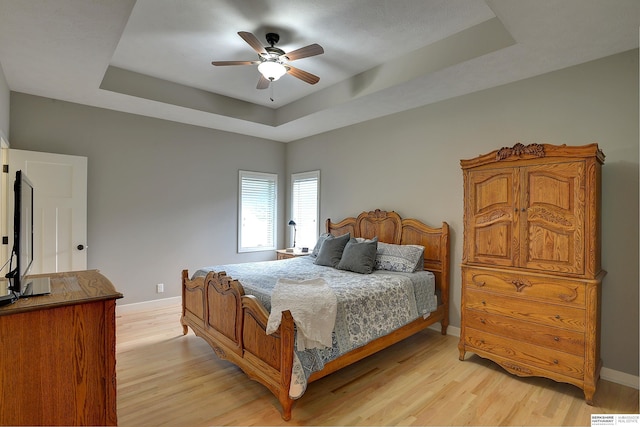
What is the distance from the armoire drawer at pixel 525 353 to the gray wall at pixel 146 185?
151 inches

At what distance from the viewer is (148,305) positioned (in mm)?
4586

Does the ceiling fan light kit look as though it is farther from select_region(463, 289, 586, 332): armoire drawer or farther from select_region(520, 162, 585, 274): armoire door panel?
select_region(463, 289, 586, 332): armoire drawer

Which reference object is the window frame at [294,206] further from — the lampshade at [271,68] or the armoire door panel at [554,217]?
the armoire door panel at [554,217]

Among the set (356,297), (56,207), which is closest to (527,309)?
(356,297)

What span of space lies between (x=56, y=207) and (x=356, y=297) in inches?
141

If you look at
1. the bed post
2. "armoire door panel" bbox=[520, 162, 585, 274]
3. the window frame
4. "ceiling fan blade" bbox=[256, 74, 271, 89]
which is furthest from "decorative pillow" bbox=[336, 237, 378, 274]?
"ceiling fan blade" bbox=[256, 74, 271, 89]

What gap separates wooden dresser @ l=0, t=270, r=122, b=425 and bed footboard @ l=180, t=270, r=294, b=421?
99 centimetres

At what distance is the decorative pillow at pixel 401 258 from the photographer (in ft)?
12.1

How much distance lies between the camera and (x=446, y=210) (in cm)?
388

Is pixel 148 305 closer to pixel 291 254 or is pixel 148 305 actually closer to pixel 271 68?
pixel 291 254

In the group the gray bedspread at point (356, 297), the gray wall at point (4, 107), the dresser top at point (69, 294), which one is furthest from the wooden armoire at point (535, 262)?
the gray wall at point (4, 107)

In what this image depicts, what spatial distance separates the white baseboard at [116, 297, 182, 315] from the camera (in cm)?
439

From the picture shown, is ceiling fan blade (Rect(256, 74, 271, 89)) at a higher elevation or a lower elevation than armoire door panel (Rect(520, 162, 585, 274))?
higher

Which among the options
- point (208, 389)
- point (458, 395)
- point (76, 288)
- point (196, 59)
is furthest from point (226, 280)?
point (196, 59)
